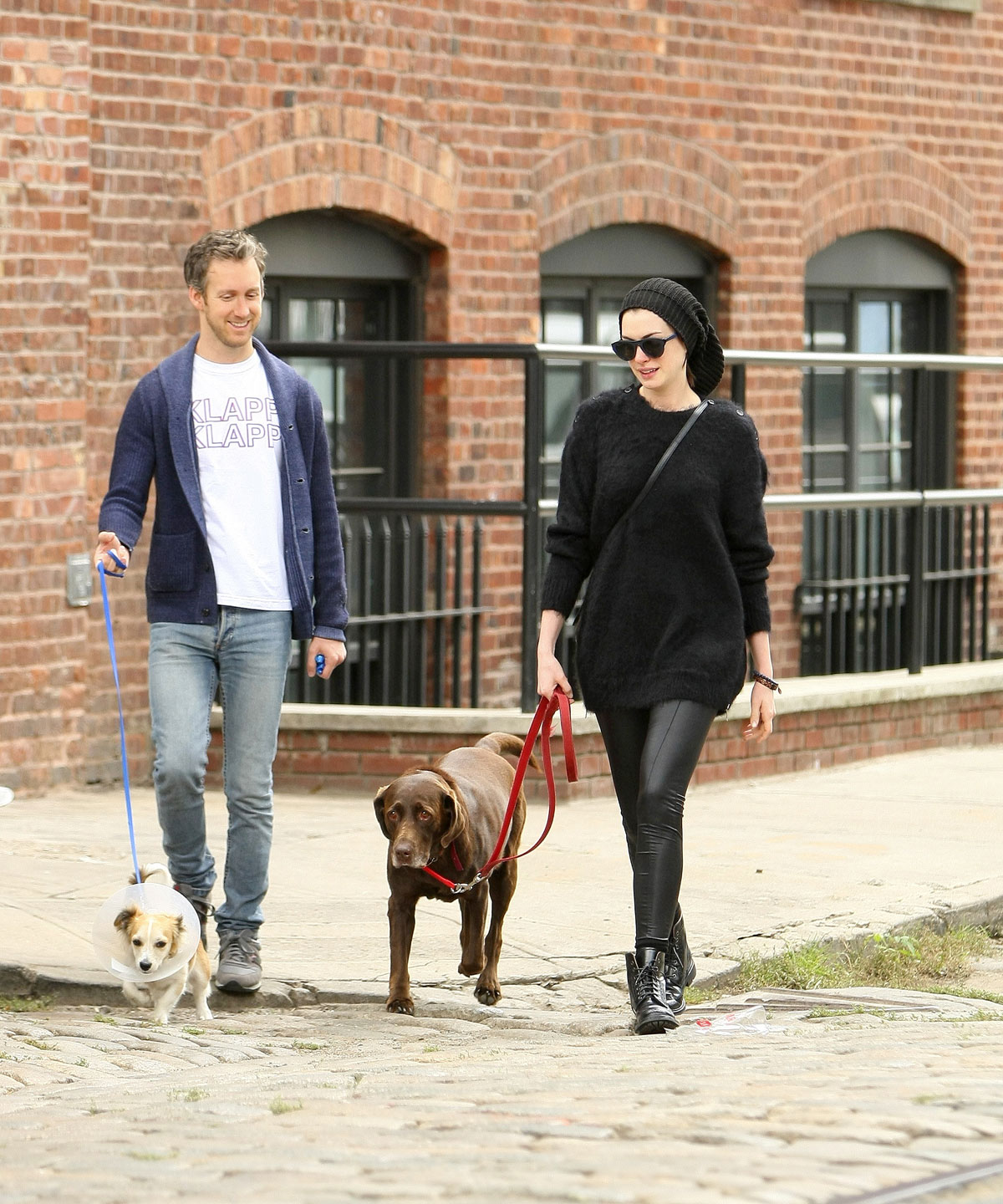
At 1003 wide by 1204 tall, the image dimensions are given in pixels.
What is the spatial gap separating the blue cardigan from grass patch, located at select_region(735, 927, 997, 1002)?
160 cm

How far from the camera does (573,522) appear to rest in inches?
235

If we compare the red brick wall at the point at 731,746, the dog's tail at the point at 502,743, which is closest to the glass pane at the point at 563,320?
the red brick wall at the point at 731,746

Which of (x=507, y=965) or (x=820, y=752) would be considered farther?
(x=820, y=752)

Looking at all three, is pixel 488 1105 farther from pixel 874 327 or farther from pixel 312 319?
pixel 874 327

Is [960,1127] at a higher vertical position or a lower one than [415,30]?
lower

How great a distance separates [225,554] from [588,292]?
5968mm

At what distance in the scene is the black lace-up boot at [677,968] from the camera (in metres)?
5.80

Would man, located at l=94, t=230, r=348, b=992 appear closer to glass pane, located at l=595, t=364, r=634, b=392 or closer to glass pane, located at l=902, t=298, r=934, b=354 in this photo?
glass pane, located at l=595, t=364, r=634, b=392

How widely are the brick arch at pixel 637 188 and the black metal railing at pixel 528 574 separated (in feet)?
4.21

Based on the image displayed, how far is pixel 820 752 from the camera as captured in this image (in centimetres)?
1047

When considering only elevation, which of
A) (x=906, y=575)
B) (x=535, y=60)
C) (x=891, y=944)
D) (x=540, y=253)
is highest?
(x=535, y=60)

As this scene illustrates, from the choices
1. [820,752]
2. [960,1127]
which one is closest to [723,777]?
[820,752]

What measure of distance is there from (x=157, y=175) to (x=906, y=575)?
4.33 meters

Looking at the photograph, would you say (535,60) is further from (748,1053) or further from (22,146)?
(748,1053)
